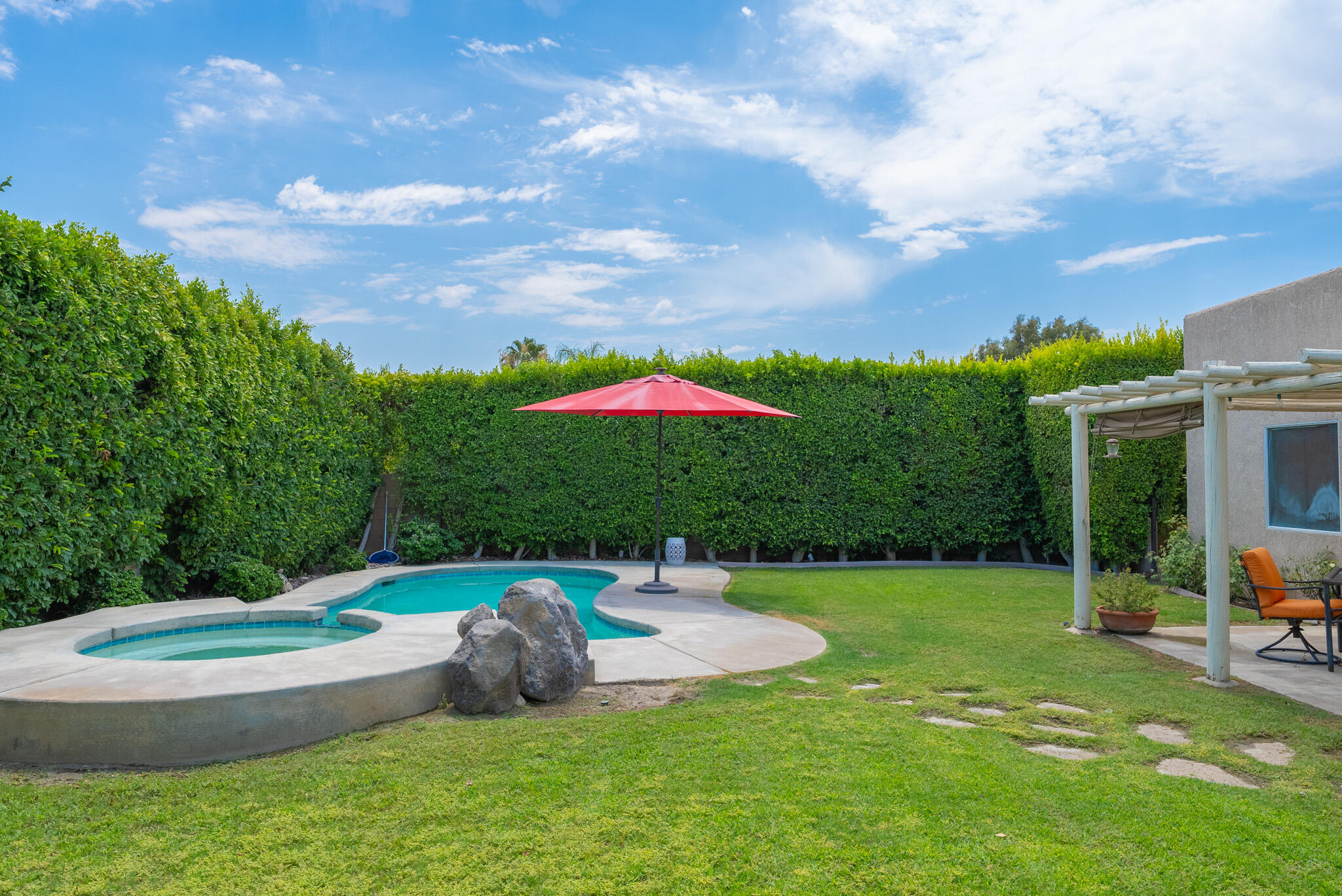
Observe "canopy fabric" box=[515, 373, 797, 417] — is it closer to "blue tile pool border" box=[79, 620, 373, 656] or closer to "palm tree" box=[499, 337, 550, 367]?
"blue tile pool border" box=[79, 620, 373, 656]

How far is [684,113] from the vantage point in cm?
1303

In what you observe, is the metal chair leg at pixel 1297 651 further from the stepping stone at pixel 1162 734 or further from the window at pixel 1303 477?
the stepping stone at pixel 1162 734

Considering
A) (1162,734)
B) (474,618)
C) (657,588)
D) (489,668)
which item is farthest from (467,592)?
(1162,734)

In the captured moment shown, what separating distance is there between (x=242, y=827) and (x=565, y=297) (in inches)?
636

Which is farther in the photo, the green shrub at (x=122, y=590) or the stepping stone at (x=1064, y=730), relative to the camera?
the green shrub at (x=122, y=590)

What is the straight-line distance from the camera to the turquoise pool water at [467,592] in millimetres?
9703

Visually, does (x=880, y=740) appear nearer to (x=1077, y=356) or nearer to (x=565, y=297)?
(x=1077, y=356)

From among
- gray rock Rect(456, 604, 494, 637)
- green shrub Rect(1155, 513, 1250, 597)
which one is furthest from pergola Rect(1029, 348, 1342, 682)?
gray rock Rect(456, 604, 494, 637)

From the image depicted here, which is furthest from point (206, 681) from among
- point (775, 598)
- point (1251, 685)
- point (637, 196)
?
point (637, 196)

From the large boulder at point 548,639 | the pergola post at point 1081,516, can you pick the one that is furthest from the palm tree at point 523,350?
the large boulder at point 548,639

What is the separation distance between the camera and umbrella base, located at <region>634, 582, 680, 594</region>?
10203 millimetres

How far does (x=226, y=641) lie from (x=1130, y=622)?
350 inches

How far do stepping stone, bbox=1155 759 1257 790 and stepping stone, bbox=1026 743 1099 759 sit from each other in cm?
32

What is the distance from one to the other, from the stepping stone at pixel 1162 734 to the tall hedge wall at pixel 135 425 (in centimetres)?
852
